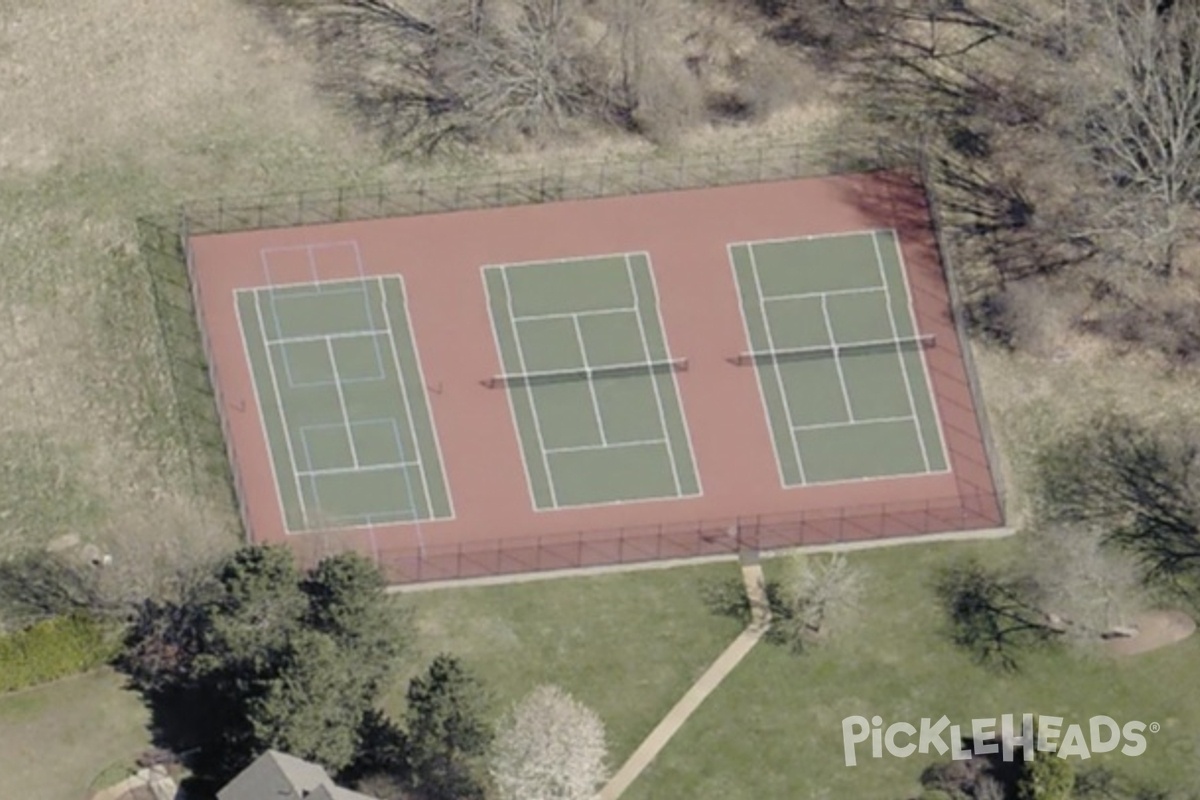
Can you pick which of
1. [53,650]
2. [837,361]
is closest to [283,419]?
[53,650]

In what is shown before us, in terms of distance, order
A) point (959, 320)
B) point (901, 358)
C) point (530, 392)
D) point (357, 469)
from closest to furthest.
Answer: point (357, 469), point (530, 392), point (901, 358), point (959, 320)

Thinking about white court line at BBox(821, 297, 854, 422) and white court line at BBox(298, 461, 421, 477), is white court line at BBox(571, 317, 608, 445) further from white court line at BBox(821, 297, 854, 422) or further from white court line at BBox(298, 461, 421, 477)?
white court line at BBox(821, 297, 854, 422)

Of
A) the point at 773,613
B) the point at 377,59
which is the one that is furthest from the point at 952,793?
the point at 377,59

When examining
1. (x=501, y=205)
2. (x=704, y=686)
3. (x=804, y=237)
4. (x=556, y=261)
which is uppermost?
(x=501, y=205)

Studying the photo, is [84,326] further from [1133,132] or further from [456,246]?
[1133,132]

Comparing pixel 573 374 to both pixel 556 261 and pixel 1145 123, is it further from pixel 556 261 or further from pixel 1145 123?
pixel 1145 123

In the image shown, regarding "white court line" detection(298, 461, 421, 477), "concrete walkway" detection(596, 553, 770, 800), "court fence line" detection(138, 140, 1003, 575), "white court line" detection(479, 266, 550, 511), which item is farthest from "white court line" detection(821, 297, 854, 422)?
"white court line" detection(298, 461, 421, 477)

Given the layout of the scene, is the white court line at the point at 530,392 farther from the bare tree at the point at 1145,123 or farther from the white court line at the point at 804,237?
the bare tree at the point at 1145,123
